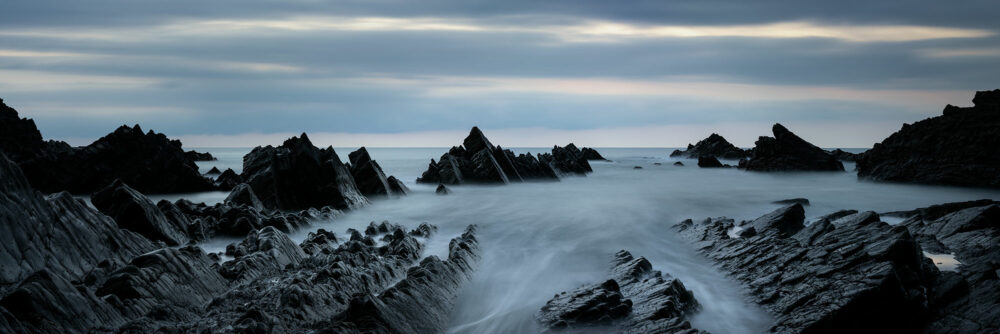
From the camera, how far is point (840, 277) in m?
7.55

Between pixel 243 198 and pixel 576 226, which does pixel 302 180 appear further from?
pixel 576 226

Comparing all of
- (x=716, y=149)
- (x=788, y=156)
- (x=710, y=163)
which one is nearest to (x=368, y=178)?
(x=788, y=156)

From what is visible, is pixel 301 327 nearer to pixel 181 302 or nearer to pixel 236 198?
pixel 181 302

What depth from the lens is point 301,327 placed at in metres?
6.52

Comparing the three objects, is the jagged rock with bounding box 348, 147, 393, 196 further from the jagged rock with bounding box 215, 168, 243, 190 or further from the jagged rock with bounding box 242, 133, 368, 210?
the jagged rock with bounding box 215, 168, 243, 190

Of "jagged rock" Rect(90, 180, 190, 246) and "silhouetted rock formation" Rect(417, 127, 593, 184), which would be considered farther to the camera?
"silhouetted rock formation" Rect(417, 127, 593, 184)

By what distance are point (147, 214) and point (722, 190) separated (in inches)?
1072

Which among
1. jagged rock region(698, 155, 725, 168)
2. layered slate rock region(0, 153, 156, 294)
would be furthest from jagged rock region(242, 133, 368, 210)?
jagged rock region(698, 155, 725, 168)

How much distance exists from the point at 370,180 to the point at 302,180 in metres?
4.20

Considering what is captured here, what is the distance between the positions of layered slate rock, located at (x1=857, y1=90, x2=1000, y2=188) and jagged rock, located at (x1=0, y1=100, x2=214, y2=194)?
116 feet

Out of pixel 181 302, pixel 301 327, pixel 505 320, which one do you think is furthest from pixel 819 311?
pixel 181 302

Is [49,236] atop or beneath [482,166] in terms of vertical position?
beneath

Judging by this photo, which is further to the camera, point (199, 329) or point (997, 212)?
point (997, 212)

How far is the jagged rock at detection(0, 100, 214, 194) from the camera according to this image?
28438 mm
